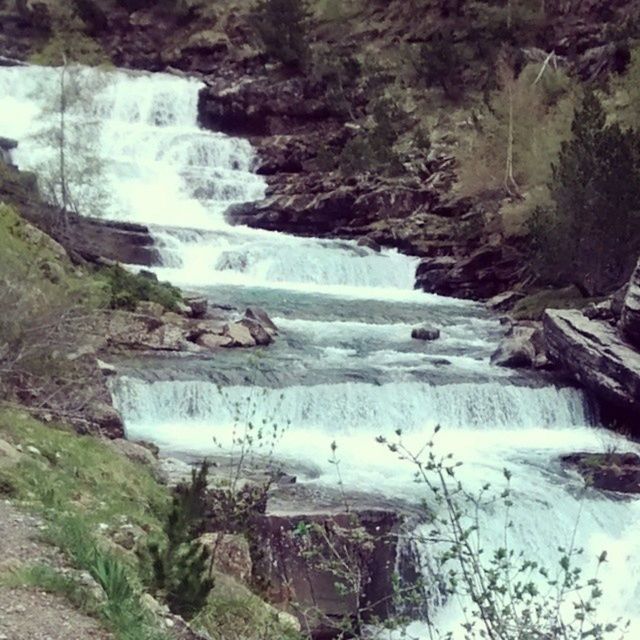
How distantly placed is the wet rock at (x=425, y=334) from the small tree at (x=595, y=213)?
12.6ft

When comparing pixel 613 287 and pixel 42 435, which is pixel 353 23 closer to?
pixel 613 287

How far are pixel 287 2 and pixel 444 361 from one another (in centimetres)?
2557

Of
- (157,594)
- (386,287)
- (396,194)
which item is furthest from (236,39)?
(157,594)

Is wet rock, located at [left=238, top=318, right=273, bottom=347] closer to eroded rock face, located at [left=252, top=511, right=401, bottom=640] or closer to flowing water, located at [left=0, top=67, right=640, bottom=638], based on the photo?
flowing water, located at [left=0, top=67, right=640, bottom=638]

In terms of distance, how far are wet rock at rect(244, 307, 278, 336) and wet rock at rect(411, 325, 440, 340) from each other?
2.75 meters

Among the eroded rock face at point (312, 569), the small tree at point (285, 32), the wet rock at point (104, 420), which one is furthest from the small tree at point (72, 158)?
the small tree at point (285, 32)

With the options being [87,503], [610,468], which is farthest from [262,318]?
[87,503]

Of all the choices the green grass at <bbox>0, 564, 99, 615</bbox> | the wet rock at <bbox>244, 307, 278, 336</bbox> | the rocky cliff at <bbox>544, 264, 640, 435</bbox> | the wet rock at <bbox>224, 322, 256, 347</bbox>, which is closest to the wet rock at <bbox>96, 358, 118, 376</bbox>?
the wet rock at <bbox>224, 322, 256, 347</bbox>

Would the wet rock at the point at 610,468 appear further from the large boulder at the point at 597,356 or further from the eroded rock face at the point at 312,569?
the eroded rock face at the point at 312,569

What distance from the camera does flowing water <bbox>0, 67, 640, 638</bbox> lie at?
34.8ft

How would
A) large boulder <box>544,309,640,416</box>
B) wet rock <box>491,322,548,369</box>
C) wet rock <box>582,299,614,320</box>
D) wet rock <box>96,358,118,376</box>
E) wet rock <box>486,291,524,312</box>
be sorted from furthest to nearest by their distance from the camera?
wet rock <box>486,291,524,312</box> < wet rock <box>491,322,548,369</box> < wet rock <box>582,299,614,320</box> < large boulder <box>544,309,640,416</box> < wet rock <box>96,358,118,376</box>

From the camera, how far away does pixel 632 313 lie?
1423cm

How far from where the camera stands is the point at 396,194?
28.3m

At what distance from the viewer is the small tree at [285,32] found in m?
36.6
